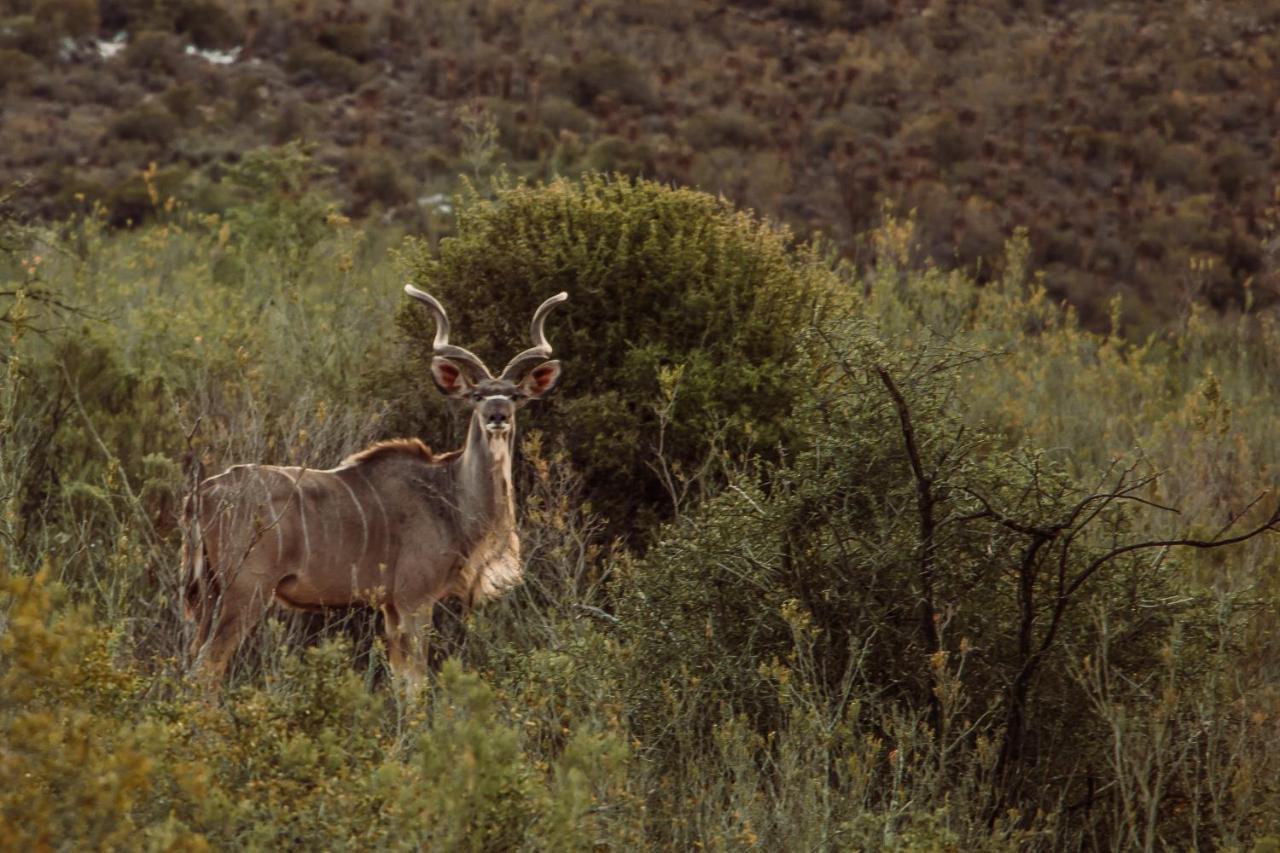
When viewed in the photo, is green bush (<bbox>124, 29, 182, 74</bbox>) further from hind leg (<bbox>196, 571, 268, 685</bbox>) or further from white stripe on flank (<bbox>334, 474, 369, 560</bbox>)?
hind leg (<bbox>196, 571, 268, 685</bbox>)

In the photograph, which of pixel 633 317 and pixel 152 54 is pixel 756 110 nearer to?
pixel 152 54

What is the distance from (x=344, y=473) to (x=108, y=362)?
302 centimetres

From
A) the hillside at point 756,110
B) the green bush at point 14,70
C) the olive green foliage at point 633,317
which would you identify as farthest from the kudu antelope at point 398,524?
the green bush at point 14,70

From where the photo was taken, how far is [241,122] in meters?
26.7

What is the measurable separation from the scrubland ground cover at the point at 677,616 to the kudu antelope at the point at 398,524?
26cm

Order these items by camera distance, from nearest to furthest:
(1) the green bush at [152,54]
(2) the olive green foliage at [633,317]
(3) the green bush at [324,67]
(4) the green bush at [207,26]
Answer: (2) the olive green foliage at [633,317] → (1) the green bush at [152,54] → (3) the green bush at [324,67] → (4) the green bush at [207,26]

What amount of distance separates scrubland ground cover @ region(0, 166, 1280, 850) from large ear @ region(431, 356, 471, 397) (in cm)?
82

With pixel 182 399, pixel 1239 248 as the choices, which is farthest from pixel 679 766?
pixel 1239 248

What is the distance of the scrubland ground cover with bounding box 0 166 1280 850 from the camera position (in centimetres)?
475

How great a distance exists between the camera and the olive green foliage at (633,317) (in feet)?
31.0

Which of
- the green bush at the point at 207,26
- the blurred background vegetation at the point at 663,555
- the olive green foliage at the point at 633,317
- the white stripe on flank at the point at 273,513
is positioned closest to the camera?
the blurred background vegetation at the point at 663,555

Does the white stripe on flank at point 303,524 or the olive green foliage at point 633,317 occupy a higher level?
the olive green foliage at point 633,317

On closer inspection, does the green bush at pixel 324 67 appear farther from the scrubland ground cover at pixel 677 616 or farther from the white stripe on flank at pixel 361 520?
the white stripe on flank at pixel 361 520

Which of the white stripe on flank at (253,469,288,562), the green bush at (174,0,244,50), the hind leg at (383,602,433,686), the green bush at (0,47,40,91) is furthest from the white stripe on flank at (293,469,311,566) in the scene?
the green bush at (174,0,244,50)
